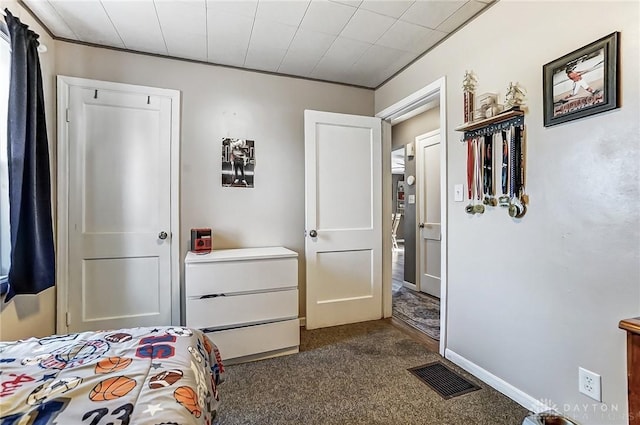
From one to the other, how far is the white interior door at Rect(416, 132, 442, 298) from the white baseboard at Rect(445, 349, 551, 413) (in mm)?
1746

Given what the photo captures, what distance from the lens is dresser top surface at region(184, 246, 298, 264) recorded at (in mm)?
2223

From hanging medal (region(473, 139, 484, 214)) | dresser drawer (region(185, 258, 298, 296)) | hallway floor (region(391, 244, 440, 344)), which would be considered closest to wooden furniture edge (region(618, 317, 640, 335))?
hanging medal (region(473, 139, 484, 214))

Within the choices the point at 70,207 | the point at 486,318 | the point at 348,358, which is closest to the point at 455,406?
the point at 486,318

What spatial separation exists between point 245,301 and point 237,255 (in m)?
0.35

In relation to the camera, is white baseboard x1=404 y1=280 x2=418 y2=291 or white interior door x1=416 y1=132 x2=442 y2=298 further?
white baseboard x1=404 y1=280 x2=418 y2=291

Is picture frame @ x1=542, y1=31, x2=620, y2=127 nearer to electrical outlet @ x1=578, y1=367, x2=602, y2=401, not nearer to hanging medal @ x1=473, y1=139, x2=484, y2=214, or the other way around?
hanging medal @ x1=473, y1=139, x2=484, y2=214

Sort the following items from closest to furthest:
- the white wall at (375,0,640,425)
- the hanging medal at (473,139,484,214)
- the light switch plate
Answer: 1. the white wall at (375,0,640,425)
2. the hanging medal at (473,139,484,214)
3. the light switch plate

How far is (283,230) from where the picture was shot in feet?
9.61

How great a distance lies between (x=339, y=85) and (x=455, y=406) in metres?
2.87

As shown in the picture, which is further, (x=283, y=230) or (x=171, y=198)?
(x=283, y=230)

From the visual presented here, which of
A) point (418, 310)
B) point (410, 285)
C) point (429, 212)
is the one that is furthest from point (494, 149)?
point (410, 285)

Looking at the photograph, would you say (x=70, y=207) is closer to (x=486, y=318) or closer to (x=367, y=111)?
(x=367, y=111)

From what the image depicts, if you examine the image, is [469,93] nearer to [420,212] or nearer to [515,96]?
[515,96]

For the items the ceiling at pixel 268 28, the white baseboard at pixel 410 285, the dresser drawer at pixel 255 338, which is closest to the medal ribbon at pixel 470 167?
the ceiling at pixel 268 28
